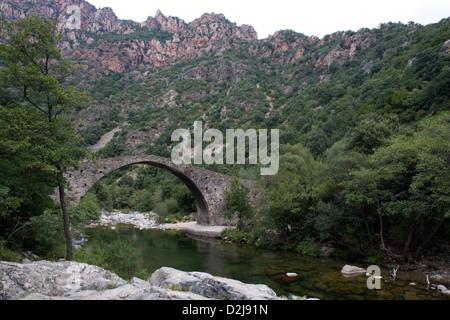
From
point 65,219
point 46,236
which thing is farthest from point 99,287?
point 46,236

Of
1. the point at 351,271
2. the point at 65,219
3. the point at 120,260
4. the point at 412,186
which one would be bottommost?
the point at 351,271

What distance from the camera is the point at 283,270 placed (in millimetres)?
10695

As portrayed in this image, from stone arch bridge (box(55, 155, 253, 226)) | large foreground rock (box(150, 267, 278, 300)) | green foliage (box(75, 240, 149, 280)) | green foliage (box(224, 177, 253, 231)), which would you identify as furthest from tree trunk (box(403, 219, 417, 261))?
stone arch bridge (box(55, 155, 253, 226))

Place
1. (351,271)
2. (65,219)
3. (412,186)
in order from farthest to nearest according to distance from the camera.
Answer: (351,271) → (412,186) → (65,219)

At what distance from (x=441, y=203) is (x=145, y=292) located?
902 centimetres

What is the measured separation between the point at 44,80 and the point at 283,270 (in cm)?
1016

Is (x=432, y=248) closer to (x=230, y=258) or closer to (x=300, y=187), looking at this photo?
(x=300, y=187)

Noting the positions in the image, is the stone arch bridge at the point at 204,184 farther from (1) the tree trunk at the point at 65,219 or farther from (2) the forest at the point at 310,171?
(1) the tree trunk at the point at 65,219

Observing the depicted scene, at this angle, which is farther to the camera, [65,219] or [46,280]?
[65,219]

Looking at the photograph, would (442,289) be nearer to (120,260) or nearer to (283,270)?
(283,270)

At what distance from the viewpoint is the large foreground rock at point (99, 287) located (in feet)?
13.1

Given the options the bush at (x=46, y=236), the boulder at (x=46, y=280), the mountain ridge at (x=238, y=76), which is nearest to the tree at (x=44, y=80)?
the bush at (x=46, y=236)

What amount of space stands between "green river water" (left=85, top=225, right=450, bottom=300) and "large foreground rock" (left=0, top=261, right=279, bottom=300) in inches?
166
